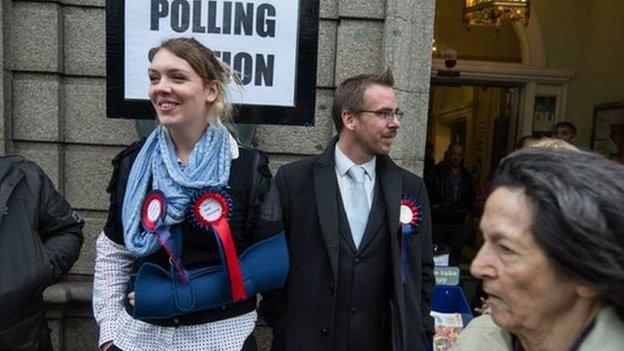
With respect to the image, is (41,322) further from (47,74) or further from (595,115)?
(595,115)

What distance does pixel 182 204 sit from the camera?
1961 millimetres

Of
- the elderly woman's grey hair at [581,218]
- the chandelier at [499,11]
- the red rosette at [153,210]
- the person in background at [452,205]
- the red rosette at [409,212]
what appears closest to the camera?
the elderly woman's grey hair at [581,218]

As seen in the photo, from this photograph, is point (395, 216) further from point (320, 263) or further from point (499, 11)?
point (499, 11)

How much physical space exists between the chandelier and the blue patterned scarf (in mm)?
4815

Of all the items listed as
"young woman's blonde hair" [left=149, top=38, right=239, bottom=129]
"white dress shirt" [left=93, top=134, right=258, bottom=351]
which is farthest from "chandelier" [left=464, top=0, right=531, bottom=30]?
"white dress shirt" [left=93, top=134, right=258, bottom=351]

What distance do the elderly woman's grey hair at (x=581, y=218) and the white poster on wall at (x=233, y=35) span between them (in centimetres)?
275

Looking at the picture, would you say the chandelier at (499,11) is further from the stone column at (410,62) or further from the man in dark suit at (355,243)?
the man in dark suit at (355,243)

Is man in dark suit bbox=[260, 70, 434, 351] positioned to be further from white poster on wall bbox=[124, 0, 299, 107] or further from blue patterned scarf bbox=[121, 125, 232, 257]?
white poster on wall bbox=[124, 0, 299, 107]

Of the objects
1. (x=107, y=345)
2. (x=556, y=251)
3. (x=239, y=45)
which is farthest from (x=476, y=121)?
(x=556, y=251)

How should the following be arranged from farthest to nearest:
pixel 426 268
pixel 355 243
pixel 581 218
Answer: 1. pixel 426 268
2. pixel 355 243
3. pixel 581 218

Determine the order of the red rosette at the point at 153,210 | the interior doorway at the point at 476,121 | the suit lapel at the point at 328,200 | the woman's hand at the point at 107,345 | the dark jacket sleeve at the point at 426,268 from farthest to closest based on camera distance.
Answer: the interior doorway at the point at 476,121
the dark jacket sleeve at the point at 426,268
the suit lapel at the point at 328,200
the woman's hand at the point at 107,345
the red rosette at the point at 153,210

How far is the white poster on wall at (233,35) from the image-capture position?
3773mm

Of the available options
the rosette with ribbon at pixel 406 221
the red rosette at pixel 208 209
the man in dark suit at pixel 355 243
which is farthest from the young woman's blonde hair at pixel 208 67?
the rosette with ribbon at pixel 406 221

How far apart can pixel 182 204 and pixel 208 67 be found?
0.50 metres
